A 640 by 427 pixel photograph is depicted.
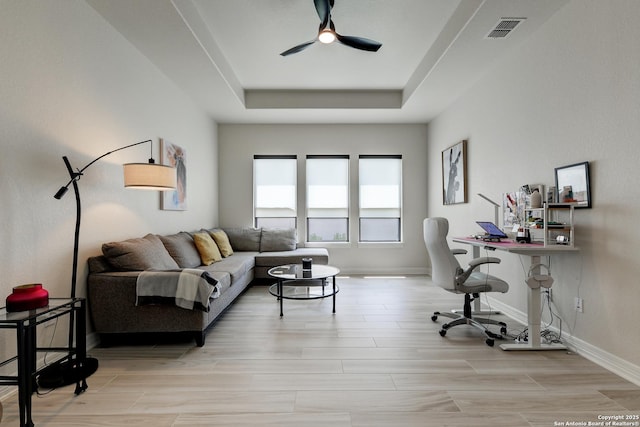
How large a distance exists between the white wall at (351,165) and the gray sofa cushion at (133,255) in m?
2.99

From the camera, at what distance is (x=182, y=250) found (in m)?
3.70

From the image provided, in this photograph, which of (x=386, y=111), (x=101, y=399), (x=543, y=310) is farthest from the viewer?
(x=386, y=111)

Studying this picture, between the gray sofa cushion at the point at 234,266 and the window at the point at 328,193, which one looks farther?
the window at the point at 328,193

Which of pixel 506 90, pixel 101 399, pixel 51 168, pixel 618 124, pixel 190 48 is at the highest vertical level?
pixel 190 48

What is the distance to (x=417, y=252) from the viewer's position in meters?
5.94

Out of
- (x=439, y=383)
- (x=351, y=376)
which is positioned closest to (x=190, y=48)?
(x=351, y=376)

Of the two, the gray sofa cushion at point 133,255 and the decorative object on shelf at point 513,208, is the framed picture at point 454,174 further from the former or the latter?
the gray sofa cushion at point 133,255

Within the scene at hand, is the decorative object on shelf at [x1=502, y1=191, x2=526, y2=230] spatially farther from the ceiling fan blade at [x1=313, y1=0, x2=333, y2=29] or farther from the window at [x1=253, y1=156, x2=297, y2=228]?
the window at [x1=253, y1=156, x2=297, y2=228]

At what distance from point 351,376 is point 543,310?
210cm

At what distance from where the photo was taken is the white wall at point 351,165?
5914mm

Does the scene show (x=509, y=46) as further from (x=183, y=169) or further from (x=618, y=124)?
(x=183, y=169)

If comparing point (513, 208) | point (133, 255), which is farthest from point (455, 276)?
point (133, 255)

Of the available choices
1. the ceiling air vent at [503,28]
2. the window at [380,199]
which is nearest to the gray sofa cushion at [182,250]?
the window at [380,199]

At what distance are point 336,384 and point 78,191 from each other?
7.75 ft
